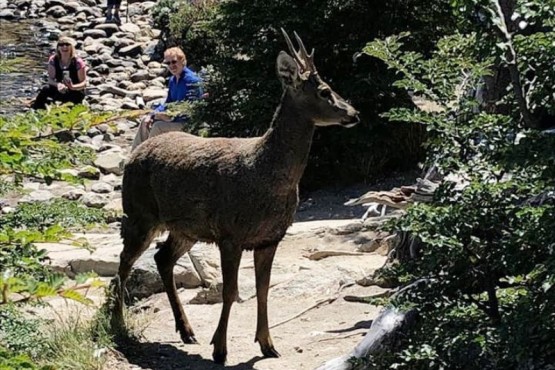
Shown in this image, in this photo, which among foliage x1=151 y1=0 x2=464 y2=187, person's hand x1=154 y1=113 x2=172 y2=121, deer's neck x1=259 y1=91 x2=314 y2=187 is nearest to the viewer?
deer's neck x1=259 y1=91 x2=314 y2=187

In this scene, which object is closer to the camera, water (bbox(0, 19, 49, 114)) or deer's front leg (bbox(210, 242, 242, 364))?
deer's front leg (bbox(210, 242, 242, 364))

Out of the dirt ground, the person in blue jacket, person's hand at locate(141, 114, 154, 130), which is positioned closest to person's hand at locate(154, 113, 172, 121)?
the person in blue jacket

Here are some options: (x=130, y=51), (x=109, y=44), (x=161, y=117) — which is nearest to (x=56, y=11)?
(x=109, y=44)

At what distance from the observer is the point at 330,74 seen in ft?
45.8

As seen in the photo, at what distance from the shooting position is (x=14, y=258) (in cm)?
416

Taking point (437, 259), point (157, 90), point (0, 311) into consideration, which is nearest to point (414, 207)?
point (437, 259)

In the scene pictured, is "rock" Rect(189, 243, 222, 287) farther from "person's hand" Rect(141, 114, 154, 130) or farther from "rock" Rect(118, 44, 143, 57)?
"rock" Rect(118, 44, 143, 57)

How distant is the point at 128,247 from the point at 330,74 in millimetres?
5946

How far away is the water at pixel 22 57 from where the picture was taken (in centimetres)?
2191

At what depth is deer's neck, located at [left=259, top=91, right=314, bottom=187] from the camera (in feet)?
25.1

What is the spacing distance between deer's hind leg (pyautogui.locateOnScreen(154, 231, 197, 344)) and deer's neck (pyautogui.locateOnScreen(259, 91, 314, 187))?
1.22 meters

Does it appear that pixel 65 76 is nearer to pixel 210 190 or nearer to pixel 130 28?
pixel 210 190

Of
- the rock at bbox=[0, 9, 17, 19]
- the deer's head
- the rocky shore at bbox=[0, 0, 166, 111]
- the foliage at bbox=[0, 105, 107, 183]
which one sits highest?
the foliage at bbox=[0, 105, 107, 183]

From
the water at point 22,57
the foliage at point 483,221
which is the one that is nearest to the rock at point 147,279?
the foliage at point 483,221
